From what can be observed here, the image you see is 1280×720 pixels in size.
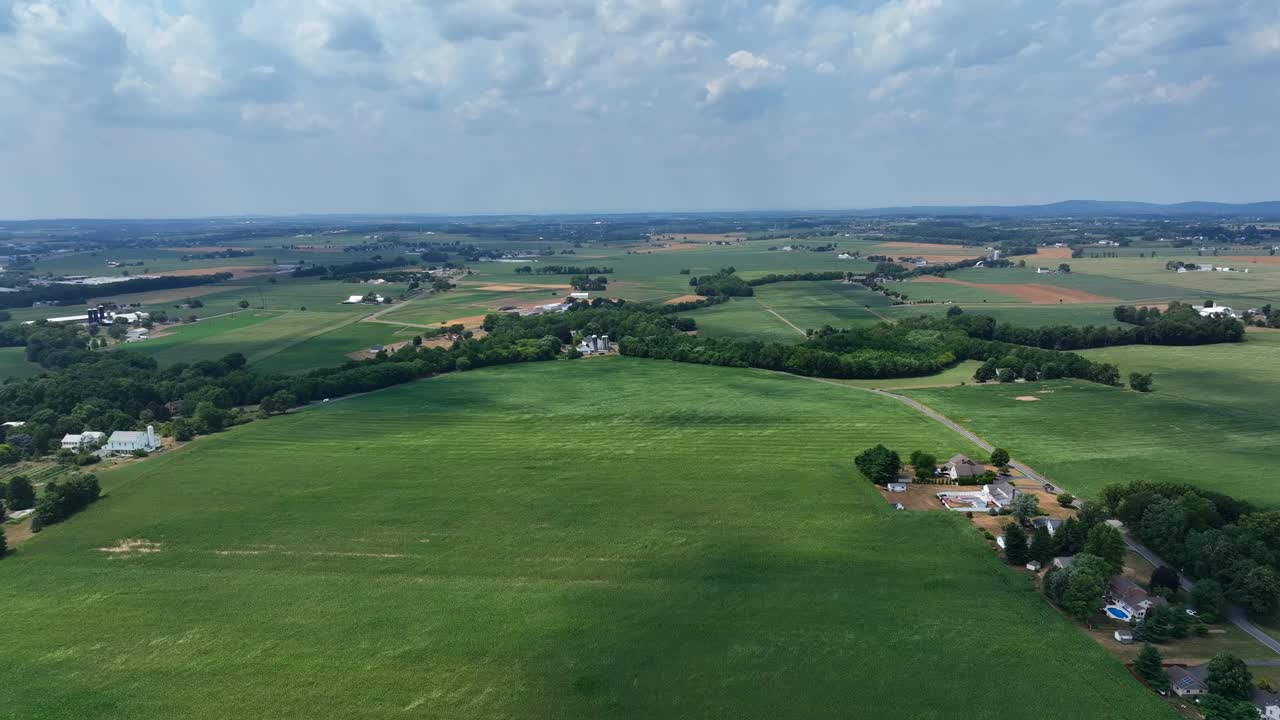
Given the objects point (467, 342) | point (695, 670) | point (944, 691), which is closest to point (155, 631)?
point (695, 670)

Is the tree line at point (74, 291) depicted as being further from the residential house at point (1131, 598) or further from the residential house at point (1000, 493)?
the residential house at point (1131, 598)

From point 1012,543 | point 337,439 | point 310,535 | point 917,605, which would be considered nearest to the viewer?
point 917,605

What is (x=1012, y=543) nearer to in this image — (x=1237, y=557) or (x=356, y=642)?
(x=1237, y=557)

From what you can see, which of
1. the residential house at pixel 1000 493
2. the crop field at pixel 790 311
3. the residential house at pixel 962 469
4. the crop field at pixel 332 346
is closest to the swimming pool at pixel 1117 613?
the residential house at pixel 1000 493

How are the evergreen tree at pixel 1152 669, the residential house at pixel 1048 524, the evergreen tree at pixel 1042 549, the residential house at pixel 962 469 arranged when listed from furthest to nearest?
1. the residential house at pixel 962 469
2. the residential house at pixel 1048 524
3. the evergreen tree at pixel 1042 549
4. the evergreen tree at pixel 1152 669

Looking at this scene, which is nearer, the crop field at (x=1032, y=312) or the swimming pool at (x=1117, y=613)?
the swimming pool at (x=1117, y=613)

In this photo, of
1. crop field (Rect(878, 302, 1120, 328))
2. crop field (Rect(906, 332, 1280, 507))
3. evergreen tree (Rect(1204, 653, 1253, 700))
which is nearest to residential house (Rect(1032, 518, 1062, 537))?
crop field (Rect(906, 332, 1280, 507))

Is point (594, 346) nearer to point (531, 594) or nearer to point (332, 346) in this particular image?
point (332, 346)
